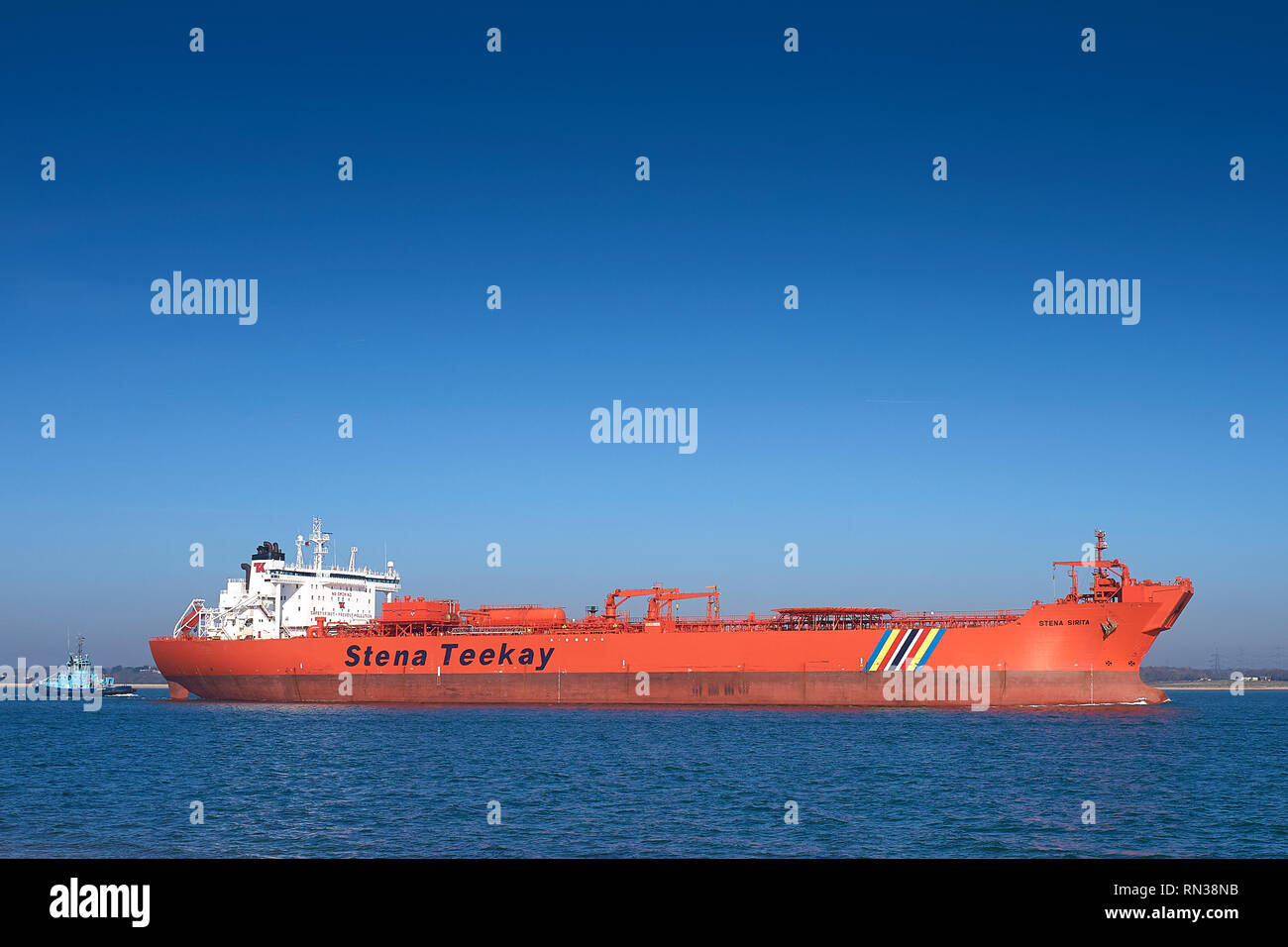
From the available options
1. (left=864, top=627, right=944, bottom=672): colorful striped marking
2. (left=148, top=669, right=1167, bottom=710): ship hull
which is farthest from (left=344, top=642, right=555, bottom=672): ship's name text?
(left=864, top=627, right=944, bottom=672): colorful striped marking

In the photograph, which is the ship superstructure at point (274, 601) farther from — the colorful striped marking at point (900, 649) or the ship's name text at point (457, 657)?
the colorful striped marking at point (900, 649)

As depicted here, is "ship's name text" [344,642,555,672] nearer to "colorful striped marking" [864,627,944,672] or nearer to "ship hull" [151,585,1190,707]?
"ship hull" [151,585,1190,707]

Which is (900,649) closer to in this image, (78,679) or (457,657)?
(457,657)

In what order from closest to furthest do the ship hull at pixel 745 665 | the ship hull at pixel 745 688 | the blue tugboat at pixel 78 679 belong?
the ship hull at pixel 745 665 → the ship hull at pixel 745 688 → the blue tugboat at pixel 78 679

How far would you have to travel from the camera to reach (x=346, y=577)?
227 feet

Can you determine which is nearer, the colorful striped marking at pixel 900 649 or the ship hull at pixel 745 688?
the ship hull at pixel 745 688

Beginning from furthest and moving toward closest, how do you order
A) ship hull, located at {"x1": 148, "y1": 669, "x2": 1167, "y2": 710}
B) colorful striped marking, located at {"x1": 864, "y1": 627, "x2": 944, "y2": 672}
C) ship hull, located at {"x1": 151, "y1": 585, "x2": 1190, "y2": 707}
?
colorful striped marking, located at {"x1": 864, "y1": 627, "x2": 944, "y2": 672} → ship hull, located at {"x1": 148, "y1": 669, "x2": 1167, "y2": 710} → ship hull, located at {"x1": 151, "y1": 585, "x2": 1190, "y2": 707}

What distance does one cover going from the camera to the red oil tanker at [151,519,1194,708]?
45594 millimetres

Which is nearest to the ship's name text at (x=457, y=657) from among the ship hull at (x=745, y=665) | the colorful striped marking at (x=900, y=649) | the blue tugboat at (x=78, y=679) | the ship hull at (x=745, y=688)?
the ship hull at (x=745, y=665)

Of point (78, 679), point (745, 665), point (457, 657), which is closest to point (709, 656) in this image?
point (745, 665)

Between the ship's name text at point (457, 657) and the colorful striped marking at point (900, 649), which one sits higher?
the colorful striped marking at point (900, 649)

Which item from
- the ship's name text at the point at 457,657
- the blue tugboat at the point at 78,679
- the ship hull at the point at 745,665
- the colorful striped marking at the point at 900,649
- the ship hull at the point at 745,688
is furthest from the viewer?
the blue tugboat at the point at 78,679

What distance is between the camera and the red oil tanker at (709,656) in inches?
1795
